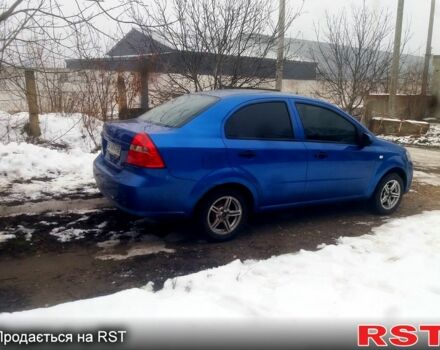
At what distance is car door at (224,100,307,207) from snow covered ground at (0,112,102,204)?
110 inches

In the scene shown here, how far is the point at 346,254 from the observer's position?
4.28m

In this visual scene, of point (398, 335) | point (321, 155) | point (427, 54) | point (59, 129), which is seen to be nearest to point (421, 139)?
→ point (427, 54)

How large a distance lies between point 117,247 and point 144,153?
3.50 ft

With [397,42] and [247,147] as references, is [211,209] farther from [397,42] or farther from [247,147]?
[397,42]

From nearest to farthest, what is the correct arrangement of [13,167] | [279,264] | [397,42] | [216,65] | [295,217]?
[279,264] < [295,217] < [13,167] < [216,65] < [397,42]

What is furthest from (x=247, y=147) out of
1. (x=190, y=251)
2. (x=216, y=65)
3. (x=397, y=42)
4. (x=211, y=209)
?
(x=397, y=42)

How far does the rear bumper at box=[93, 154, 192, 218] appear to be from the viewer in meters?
4.10

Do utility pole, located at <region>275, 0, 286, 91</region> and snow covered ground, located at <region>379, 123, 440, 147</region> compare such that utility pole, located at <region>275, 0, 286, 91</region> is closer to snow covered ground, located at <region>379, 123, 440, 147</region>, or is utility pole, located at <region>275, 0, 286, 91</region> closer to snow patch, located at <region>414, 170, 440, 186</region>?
snow patch, located at <region>414, 170, 440, 186</region>

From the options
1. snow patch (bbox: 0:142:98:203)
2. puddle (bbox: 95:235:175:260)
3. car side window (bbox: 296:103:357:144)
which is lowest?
puddle (bbox: 95:235:175:260)

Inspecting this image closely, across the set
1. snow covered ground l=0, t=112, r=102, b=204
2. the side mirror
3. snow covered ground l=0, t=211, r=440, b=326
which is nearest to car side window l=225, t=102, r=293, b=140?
the side mirror

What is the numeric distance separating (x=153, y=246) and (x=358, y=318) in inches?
87.8

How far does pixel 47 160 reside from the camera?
296 inches

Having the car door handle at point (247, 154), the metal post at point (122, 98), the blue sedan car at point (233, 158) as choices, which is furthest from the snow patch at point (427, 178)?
the metal post at point (122, 98)

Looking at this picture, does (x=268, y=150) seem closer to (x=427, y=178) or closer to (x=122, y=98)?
(x=427, y=178)
